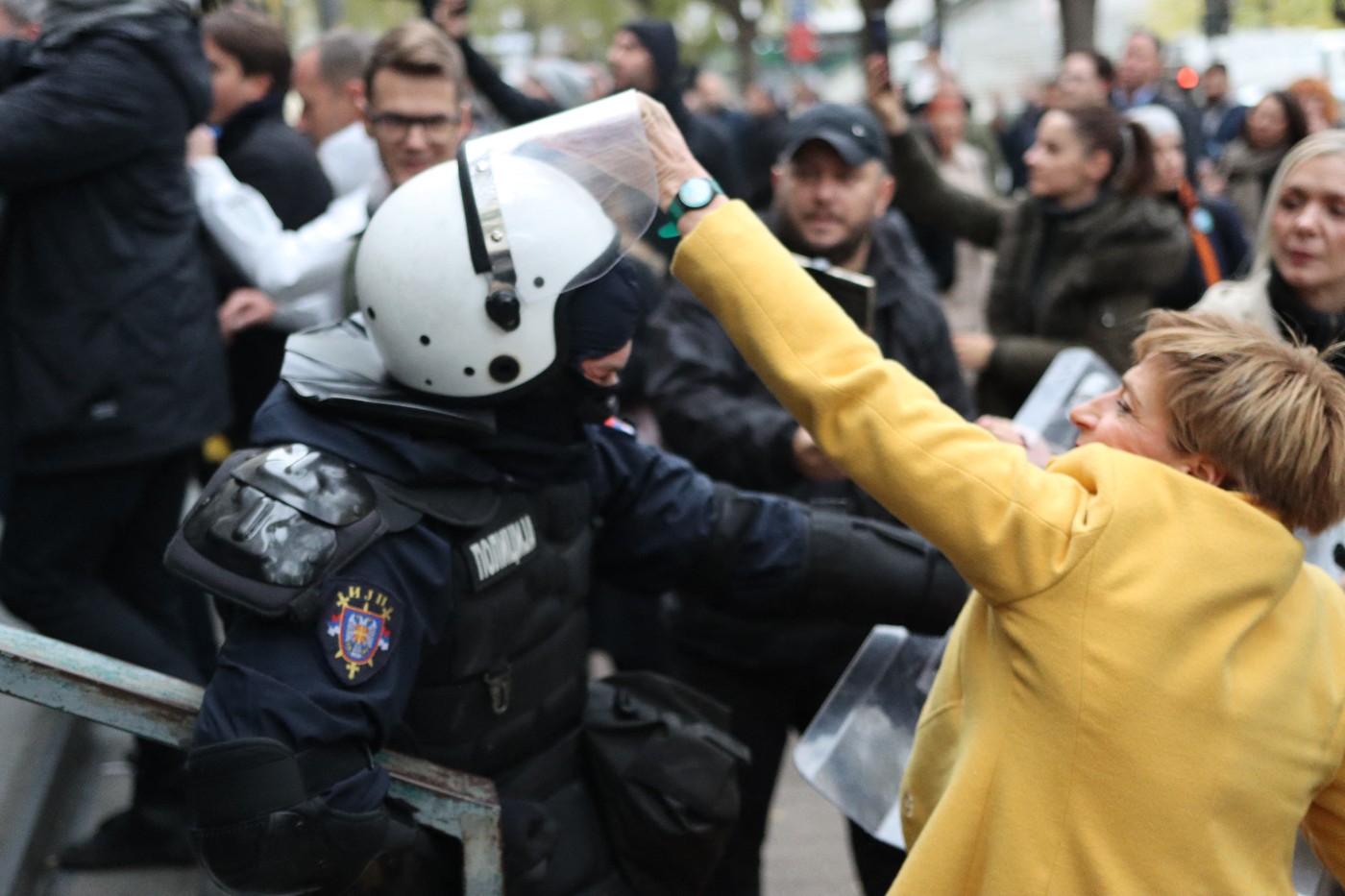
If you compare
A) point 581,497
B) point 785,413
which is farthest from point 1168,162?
point 581,497

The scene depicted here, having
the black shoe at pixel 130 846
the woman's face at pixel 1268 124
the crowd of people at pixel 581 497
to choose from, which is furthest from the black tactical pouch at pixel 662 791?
the woman's face at pixel 1268 124

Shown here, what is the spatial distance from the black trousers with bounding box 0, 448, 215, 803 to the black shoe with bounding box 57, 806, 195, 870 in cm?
12

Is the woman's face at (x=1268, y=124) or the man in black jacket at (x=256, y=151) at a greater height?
the man in black jacket at (x=256, y=151)

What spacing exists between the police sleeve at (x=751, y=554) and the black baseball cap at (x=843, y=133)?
1138mm

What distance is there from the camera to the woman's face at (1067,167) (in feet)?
15.2

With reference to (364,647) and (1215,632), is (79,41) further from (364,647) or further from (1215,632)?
(1215,632)

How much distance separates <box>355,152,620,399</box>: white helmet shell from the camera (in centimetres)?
212

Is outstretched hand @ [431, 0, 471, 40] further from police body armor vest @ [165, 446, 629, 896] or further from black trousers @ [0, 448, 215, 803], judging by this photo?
police body armor vest @ [165, 446, 629, 896]

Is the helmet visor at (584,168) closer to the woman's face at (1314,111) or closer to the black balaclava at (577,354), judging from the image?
the black balaclava at (577,354)

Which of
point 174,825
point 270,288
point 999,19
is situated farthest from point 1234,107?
point 999,19

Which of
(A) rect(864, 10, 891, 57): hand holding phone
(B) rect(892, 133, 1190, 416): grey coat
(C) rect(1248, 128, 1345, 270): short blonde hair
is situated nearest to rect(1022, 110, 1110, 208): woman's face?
(B) rect(892, 133, 1190, 416): grey coat

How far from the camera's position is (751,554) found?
2.61 m

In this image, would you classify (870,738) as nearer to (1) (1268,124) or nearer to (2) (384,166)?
(2) (384,166)

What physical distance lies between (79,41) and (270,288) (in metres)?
0.78
